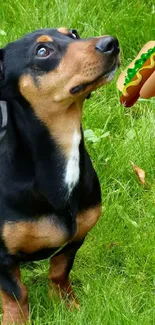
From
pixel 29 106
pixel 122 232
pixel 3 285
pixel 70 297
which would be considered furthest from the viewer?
pixel 122 232

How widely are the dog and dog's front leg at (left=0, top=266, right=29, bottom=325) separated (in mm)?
19

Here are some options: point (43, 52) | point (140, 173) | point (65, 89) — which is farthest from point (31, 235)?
point (140, 173)

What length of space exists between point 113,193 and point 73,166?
947 millimetres

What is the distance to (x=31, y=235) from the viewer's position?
313 centimetres

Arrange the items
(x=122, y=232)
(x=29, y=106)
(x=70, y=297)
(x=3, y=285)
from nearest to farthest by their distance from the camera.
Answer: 1. (x=29, y=106)
2. (x=3, y=285)
3. (x=70, y=297)
4. (x=122, y=232)

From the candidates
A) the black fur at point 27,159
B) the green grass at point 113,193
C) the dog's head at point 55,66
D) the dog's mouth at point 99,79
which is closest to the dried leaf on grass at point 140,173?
the green grass at point 113,193

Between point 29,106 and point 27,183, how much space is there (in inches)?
11.9

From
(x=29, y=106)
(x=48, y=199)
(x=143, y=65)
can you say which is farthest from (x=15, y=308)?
(x=143, y=65)

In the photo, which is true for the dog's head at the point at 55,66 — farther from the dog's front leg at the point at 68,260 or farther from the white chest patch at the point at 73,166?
the dog's front leg at the point at 68,260

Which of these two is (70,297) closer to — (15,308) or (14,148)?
(15,308)

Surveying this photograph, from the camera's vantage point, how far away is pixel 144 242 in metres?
3.76

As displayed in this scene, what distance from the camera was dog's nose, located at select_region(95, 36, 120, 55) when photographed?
2889 mm

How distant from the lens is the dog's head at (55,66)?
2.91 m

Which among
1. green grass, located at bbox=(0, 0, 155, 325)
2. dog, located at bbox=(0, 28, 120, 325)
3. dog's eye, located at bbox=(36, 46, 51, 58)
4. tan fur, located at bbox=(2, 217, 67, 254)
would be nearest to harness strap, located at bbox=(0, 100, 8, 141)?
dog, located at bbox=(0, 28, 120, 325)
